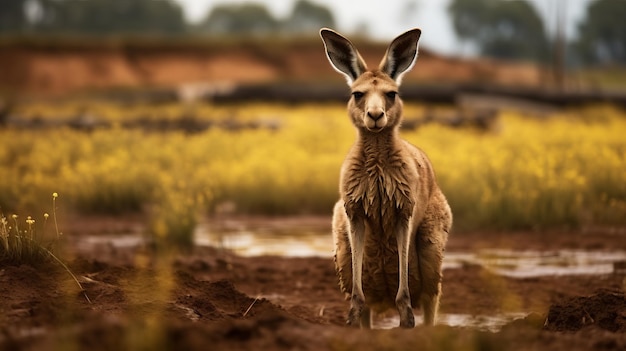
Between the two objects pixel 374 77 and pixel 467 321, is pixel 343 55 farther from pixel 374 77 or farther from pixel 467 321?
pixel 467 321

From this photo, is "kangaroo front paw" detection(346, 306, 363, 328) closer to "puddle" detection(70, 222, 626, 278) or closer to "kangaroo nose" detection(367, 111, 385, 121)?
"kangaroo nose" detection(367, 111, 385, 121)

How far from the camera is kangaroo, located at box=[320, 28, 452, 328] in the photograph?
6707mm

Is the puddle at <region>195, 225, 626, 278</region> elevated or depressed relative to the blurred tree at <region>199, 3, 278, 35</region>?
depressed

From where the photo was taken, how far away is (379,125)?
6.49 m

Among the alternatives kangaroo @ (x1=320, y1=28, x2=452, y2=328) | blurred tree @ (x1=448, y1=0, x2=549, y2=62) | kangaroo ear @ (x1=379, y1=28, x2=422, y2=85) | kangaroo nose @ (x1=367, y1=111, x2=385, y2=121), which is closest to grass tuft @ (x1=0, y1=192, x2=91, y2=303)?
kangaroo @ (x1=320, y1=28, x2=452, y2=328)

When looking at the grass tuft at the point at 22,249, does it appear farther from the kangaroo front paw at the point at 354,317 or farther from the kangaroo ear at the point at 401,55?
the kangaroo ear at the point at 401,55

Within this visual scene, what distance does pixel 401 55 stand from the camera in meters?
6.95

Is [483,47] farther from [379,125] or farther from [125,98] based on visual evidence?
[379,125]

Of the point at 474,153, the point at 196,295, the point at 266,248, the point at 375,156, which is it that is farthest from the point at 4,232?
the point at 474,153

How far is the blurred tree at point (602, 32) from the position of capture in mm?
101125

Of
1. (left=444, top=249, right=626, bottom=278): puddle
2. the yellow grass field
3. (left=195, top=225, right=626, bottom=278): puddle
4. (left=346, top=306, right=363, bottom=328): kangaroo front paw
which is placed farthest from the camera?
the yellow grass field

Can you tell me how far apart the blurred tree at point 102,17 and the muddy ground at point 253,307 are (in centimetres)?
8970

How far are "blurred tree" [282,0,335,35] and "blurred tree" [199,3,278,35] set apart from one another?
5.55 metres

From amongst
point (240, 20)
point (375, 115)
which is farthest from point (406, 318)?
point (240, 20)
